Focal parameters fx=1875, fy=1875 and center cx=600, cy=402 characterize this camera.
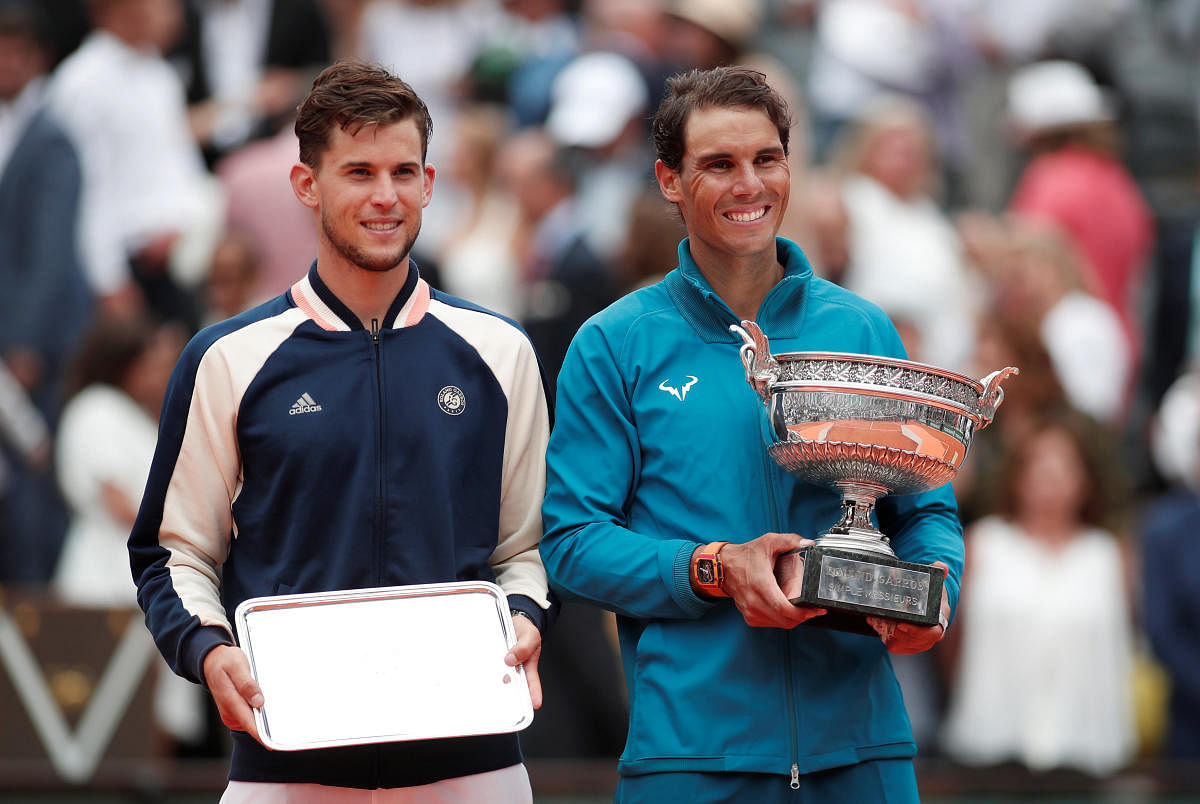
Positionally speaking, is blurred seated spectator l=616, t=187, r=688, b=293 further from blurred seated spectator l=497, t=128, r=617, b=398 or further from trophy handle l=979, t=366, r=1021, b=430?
trophy handle l=979, t=366, r=1021, b=430

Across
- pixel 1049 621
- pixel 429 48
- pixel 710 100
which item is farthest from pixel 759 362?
pixel 429 48

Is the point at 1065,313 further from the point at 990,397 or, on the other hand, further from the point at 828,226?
the point at 990,397

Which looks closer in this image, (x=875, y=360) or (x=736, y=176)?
(x=875, y=360)

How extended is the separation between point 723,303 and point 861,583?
2.31ft

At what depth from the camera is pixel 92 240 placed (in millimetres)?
8719

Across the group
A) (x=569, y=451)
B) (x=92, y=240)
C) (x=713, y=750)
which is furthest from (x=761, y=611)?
(x=92, y=240)

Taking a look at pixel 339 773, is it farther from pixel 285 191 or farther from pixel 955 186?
pixel 955 186

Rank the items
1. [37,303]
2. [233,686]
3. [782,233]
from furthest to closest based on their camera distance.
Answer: [37,303] < [782,233] < [233,686]

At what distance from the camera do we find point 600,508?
3.73 meters

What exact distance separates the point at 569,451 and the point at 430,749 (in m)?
0.65

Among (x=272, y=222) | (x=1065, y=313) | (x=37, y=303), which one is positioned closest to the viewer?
(x=272, y=222)

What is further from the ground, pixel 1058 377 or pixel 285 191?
pixel 285 191

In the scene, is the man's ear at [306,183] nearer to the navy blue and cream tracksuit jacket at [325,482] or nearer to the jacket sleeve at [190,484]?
the navy blue and cream tracksuit jacket at [325,482]

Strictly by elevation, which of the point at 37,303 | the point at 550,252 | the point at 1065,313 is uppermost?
the point at 550,252
